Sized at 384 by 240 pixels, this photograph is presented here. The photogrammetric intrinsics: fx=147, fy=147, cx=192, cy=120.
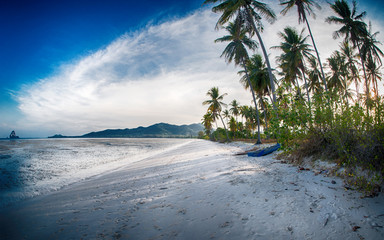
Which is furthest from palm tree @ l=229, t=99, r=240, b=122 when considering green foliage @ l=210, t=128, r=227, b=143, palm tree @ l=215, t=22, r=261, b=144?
palm tree @ l=215, t=22, r=261, b=144

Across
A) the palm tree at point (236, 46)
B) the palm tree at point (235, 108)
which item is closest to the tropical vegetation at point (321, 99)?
the palm tree at point (236, 46)

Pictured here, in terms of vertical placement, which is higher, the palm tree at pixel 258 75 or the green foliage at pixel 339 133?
the palm tree at pixel 258 75

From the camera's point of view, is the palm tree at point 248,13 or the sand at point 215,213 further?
the palm tree at point 248,13

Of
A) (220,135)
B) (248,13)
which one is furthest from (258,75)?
(220,135)

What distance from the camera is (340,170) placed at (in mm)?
3178

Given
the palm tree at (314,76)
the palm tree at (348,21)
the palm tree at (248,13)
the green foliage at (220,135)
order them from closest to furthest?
the palm tree at (248,13), the palm tree at (348,21), the palm tree at (314,76), the green foliage at (220,135)

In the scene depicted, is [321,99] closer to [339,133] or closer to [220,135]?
[339,133]

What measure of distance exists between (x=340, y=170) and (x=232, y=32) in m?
16.6

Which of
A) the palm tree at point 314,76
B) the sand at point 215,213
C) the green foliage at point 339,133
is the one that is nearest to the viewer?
the sand at point 215,213

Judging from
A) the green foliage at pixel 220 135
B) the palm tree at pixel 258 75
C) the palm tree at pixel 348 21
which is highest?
the palm tree at pixel 348 21

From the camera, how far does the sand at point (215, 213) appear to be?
1700mm

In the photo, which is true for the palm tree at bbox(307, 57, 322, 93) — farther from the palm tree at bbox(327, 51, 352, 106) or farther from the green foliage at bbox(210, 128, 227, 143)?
the green foliage at bbox(210, 128, 227, 143)

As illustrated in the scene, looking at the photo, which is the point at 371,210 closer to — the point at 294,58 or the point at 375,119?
the point at 375,119

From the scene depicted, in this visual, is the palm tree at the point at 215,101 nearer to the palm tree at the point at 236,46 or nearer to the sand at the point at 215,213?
the palm tree at the point at 236,46
